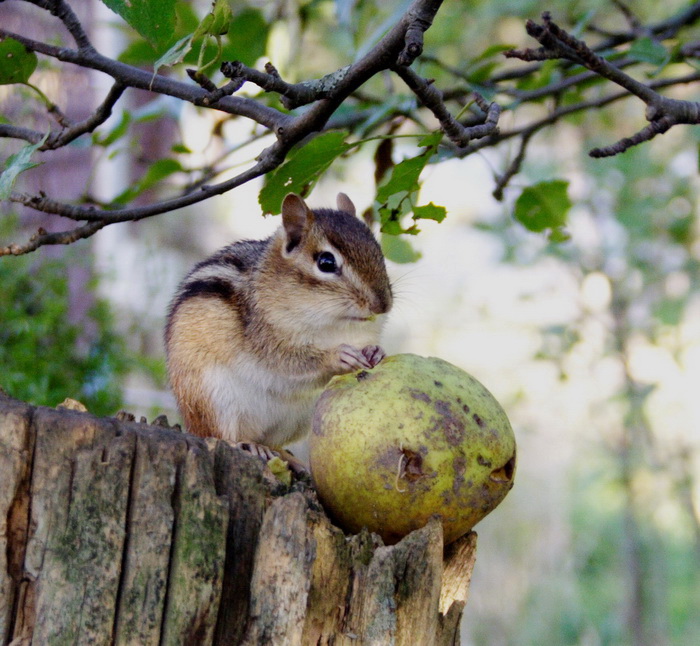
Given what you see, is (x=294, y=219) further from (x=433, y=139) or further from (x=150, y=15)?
(x=150, y=15)

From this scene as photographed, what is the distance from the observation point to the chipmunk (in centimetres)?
266

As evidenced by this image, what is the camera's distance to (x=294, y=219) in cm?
288

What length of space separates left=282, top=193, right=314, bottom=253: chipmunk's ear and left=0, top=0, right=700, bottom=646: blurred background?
35cm

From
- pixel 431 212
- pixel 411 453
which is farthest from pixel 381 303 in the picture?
pixel 411 453

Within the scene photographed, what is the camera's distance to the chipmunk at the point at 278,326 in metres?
2.66

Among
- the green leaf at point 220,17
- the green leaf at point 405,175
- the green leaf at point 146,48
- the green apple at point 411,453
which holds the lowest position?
the green apple at point 411,453

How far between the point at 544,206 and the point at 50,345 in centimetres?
232

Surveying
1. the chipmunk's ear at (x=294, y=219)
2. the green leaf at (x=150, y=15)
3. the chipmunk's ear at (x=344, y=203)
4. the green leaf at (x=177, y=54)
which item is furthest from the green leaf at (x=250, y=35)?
the green leaf at (x=177, y=54)

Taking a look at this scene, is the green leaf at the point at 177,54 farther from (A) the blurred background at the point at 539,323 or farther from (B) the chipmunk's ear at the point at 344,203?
(B) the chipmunk's ear at the point at 344,203

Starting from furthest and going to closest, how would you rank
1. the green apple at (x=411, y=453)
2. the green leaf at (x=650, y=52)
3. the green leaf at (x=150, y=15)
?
the green leaf at (x=650, y=52) < the green apple at (x=411, y=453) < the green leaf at (x=150, y=15)

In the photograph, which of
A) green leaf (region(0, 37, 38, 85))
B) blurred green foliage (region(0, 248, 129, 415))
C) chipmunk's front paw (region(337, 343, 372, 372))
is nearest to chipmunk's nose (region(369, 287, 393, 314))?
chipmunk's front paw (region(337, 343, 372, 372))

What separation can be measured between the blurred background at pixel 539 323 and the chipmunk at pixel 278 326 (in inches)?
10.1

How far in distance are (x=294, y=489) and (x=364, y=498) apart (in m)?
0.20

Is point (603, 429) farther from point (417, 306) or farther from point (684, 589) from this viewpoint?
point (417, 306)
